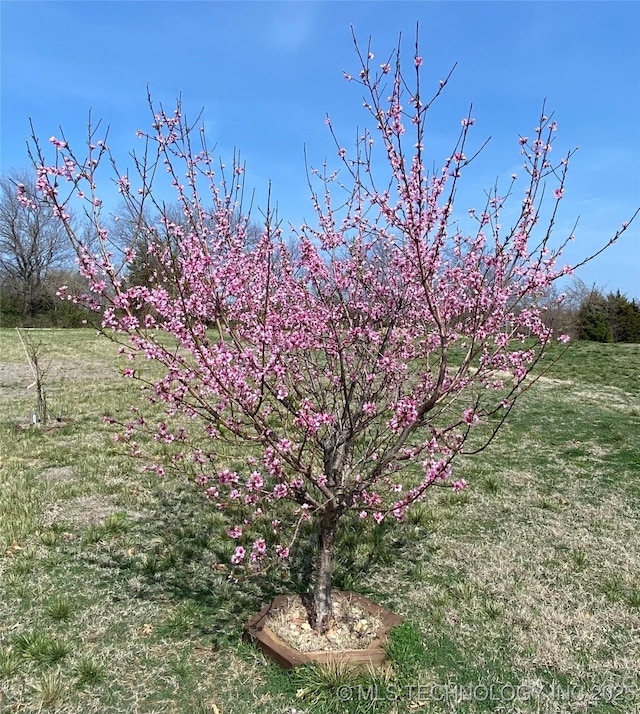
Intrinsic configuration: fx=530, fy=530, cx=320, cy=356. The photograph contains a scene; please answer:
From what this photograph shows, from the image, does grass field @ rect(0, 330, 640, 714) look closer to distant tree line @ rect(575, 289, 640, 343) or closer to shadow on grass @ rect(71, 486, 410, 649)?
shadow on grass @ rect(71, 486, 410, 649)

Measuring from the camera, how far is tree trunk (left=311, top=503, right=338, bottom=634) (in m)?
3.48

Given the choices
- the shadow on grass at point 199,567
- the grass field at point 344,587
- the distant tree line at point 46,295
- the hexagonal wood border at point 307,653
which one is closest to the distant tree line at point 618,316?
the distant tree line at point 46,295

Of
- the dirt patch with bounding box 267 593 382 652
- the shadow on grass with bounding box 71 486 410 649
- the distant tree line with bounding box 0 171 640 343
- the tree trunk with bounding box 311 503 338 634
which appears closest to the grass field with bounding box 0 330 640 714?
the shadow on grass with bounding box 71 486 410 649

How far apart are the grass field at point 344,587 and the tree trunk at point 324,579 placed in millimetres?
384

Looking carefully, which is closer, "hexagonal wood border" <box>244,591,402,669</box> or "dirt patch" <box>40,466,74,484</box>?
"hexagonal wood border" <box>244,591,402,669</box>

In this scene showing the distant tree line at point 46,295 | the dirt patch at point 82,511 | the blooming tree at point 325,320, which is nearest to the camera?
the blooming tree at point 325,320

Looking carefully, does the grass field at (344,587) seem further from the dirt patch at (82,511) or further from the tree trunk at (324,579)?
the tree trunk at (324,579)

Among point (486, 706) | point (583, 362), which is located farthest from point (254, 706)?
point (583, 362)

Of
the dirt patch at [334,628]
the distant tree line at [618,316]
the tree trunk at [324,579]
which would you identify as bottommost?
the dirt patch at [334,628]

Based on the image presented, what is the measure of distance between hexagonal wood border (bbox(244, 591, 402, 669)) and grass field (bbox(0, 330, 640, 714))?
0.08 meters

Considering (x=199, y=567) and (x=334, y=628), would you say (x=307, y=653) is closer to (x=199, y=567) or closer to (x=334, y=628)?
(x=334, y=628)

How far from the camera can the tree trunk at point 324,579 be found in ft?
11.4

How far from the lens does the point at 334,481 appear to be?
3506mm

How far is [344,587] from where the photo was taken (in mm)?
4297
